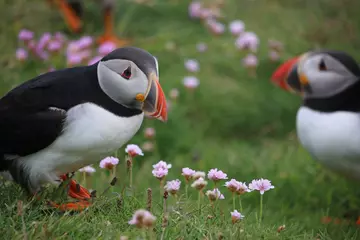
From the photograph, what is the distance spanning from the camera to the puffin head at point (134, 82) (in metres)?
2.77

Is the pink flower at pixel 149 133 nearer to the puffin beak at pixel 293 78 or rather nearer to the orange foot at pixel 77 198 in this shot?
the puffin beak at pixel 293 78

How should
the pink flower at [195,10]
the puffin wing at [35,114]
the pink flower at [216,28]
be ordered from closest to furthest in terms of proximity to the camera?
the puffin wing at [35,114] < the pink flower at [216,28] < the pink flower at [195,10]

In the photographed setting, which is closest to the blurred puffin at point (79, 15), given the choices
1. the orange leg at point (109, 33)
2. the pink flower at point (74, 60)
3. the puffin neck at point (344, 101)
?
the orange leg at point (109, 33)

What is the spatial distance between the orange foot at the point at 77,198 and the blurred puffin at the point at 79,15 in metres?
3.37

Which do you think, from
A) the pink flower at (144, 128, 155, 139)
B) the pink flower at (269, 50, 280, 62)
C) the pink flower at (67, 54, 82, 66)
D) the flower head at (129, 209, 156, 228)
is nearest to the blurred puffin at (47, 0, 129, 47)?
the pink flower at (67, 54, 82, 66)

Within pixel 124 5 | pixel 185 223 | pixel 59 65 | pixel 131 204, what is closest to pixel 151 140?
pixel 59 65

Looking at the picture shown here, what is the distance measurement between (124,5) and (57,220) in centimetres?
501

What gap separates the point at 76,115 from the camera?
274 centimetres

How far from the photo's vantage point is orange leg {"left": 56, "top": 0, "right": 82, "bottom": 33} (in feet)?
21.7

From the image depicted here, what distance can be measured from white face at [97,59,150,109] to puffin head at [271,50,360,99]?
5.10 feet

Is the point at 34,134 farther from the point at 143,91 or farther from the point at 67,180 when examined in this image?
the point at 143,91

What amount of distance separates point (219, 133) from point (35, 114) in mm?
2862

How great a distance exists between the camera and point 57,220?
2596mm

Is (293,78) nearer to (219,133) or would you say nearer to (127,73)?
(219,133)
